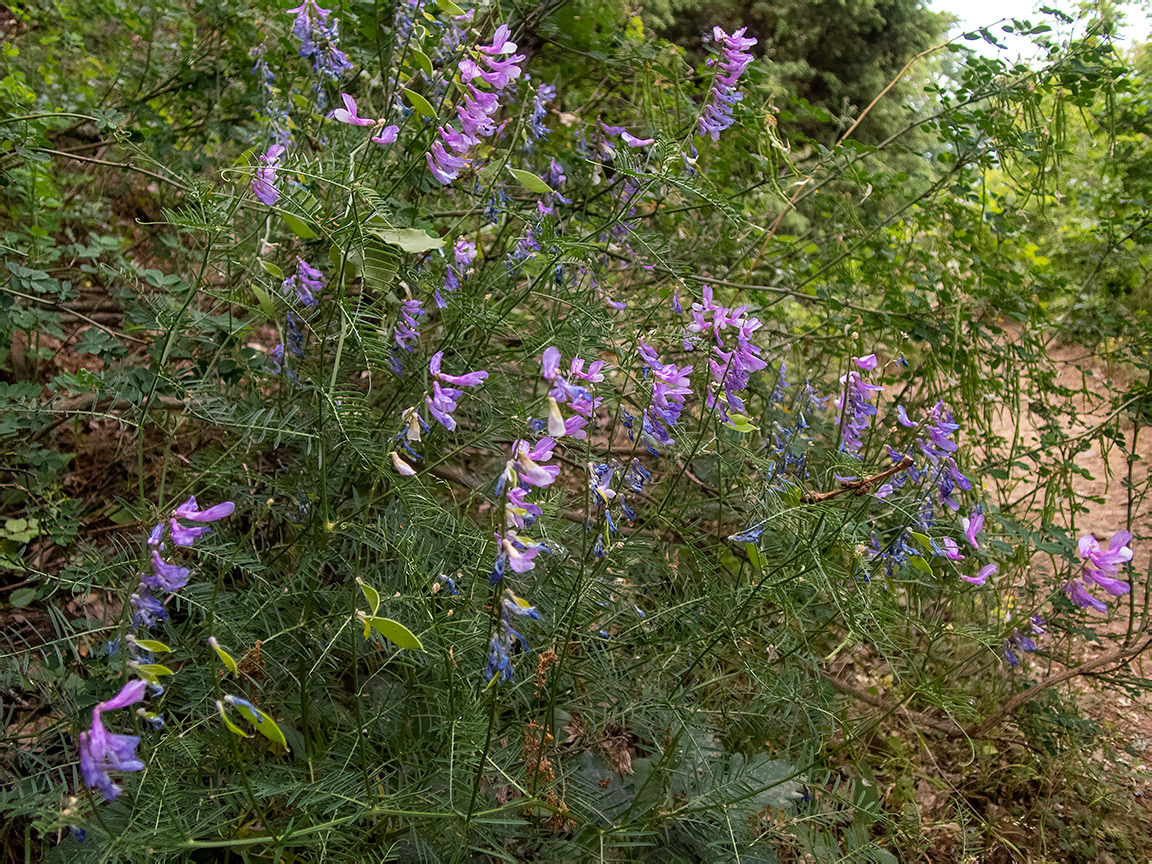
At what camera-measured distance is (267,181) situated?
1.36 m

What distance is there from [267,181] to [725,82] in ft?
3.64

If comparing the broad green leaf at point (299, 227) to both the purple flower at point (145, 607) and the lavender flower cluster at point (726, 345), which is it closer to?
the purple flower at point (145, 607)

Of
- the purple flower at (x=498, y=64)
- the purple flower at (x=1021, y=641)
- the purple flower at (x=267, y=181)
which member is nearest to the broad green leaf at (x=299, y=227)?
the purple flower at (x=267, y=181)

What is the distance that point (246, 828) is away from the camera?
1.34m

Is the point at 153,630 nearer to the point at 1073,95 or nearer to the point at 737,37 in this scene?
the point at 737,37

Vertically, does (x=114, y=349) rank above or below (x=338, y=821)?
above

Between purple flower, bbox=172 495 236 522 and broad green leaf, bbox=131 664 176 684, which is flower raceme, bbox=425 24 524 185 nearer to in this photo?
purple flower, bbox=172 495 236 522

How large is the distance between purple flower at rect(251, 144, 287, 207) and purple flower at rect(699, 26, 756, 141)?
1.01 metres

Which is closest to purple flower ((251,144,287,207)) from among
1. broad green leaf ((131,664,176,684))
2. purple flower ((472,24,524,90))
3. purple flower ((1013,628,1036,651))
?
purple flower ((472,24,524,90))

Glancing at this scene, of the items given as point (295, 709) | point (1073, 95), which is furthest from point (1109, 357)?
point (295, 709)

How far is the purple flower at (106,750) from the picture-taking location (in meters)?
0.83

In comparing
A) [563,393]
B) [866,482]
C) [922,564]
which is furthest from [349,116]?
[922,564]

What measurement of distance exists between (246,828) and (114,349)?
1.11m

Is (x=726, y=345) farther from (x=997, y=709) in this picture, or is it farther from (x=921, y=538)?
(x=997, y=709)
